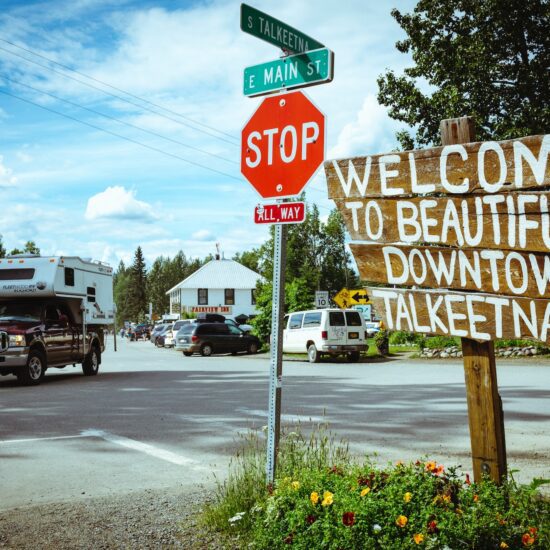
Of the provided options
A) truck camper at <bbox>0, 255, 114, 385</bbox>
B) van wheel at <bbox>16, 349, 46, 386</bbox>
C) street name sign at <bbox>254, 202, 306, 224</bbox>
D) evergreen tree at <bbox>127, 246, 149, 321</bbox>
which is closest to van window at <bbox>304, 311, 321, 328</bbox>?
truck camper at <bbox>0, 255, 114, 385</bbox>

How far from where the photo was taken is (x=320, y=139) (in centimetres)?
482

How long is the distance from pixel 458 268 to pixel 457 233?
213 mm

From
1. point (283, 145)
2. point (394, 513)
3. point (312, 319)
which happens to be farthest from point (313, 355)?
point (394, 513)

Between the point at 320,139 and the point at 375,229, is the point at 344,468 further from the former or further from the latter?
the point at 320,139

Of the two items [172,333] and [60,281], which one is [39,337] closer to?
[60,281]

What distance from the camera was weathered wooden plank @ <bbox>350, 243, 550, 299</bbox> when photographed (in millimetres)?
4164

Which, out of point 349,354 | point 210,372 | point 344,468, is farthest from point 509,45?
point 344,468

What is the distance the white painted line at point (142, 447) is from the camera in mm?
7885

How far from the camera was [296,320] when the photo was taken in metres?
30.3

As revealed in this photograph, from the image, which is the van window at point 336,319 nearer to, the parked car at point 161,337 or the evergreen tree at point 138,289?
the parked car at point 161,337

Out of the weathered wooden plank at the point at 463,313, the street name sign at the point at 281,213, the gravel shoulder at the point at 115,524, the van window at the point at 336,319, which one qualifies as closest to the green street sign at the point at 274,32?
the street name sign at the point at 281,213

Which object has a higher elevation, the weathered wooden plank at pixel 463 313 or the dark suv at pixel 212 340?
the weathered wooden plank at pixel 463 313

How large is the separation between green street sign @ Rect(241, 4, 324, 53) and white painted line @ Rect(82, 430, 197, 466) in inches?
178

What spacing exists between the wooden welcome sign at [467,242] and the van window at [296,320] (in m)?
25.3
